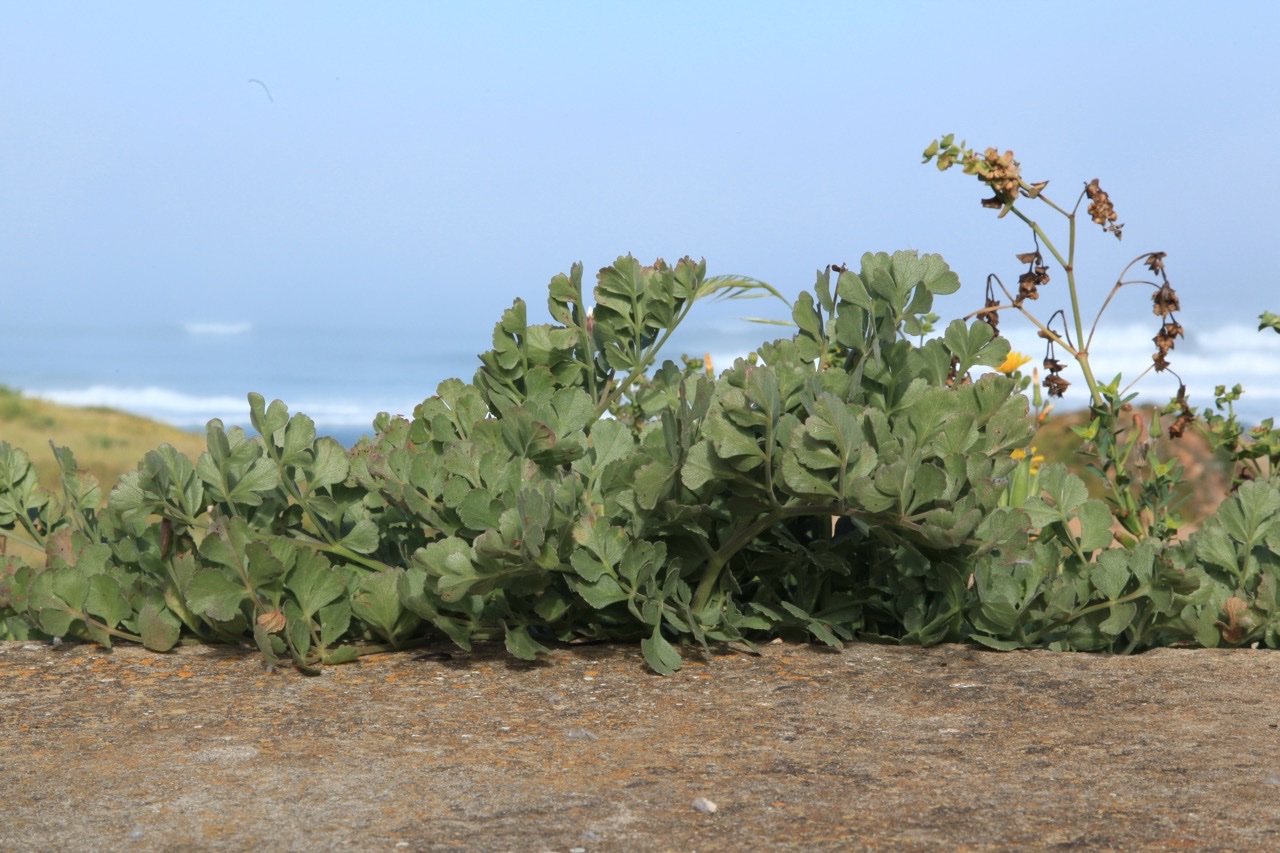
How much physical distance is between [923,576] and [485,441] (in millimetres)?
1324

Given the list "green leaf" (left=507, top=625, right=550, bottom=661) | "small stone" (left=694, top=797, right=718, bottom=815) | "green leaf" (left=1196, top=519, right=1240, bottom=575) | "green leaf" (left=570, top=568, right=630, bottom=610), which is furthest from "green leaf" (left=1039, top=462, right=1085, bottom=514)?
"small stone" (left=694, top=797, right=718, bottom=815)

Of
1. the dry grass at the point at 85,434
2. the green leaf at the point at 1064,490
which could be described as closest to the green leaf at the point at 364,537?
the green leaf at the point at 1064,490

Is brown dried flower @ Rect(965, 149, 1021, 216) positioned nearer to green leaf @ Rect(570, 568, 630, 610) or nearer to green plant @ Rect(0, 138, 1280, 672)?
green plant @ Rect(0, 138, 1280, 672)

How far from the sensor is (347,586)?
360 centimetres

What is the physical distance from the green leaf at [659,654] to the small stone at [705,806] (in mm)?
871

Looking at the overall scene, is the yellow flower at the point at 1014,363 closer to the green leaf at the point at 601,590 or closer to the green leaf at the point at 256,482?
the green leaf at the point at 601,590

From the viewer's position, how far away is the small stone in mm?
2381

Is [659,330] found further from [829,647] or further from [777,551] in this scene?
[829,647]

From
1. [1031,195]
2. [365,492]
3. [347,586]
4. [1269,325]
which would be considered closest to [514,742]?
[347,586]

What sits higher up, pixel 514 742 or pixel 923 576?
pixel 923 576

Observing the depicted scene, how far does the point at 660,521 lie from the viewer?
331 cm

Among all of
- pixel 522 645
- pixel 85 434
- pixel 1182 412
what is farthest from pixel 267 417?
pixel 85 434

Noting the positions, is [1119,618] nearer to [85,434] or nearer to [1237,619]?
[1237,619]

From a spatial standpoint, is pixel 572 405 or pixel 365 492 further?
pixel 365 492
